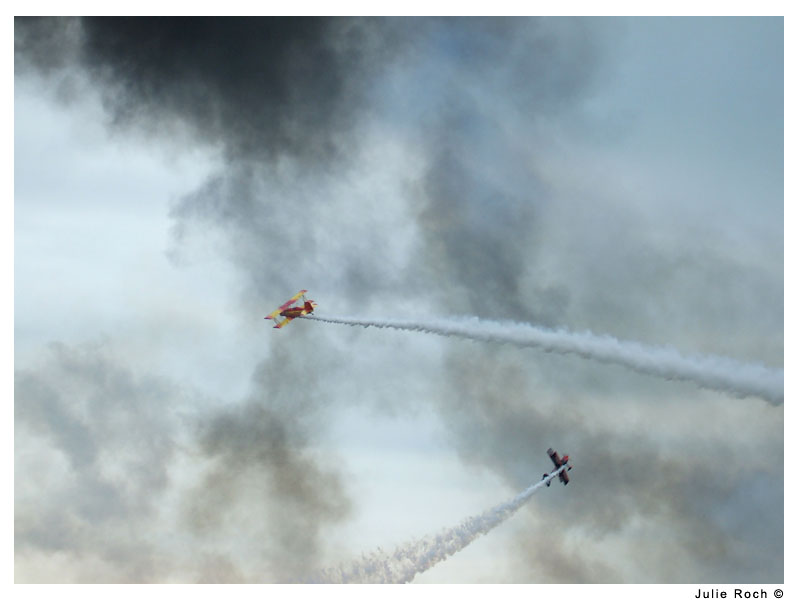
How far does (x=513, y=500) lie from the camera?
14675cm

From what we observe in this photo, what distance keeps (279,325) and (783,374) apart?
56.7 m

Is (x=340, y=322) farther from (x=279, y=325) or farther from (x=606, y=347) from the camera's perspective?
(x=606, y=347)

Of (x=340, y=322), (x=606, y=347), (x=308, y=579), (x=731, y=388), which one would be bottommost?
(x=308, y=579)

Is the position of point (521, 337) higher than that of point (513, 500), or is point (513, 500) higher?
point (521, 337)

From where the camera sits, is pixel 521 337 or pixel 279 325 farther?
pixel 279 325

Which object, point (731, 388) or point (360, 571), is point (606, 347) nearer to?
point (731, 388)

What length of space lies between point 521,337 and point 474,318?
615cm

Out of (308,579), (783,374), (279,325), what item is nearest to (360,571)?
(308,579)

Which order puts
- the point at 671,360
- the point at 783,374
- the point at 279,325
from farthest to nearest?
the point at 279,325 → the point at 671,360 → the point at 783,374

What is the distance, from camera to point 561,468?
478ft

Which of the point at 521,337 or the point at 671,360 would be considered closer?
the point at 671,360

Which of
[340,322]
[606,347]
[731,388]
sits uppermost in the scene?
[340,322]

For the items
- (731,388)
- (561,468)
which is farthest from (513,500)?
(731,388)

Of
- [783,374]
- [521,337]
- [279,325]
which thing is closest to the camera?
[783,374]
